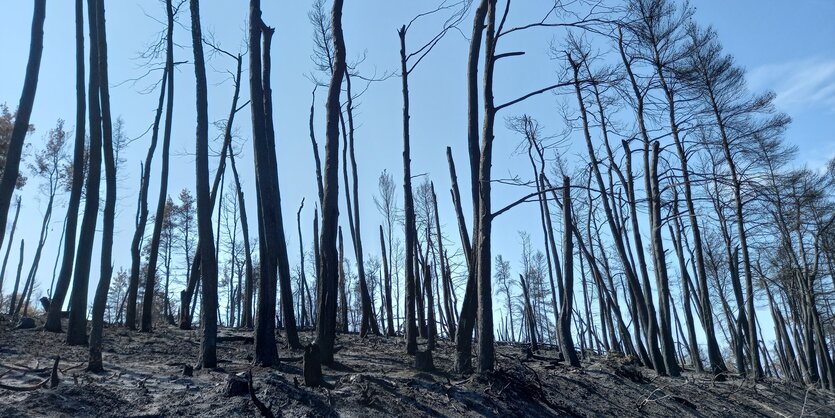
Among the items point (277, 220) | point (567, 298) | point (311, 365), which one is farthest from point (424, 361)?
point (567, 298)

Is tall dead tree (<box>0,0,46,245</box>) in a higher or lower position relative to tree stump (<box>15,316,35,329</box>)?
higher

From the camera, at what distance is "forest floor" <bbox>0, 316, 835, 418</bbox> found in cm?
721

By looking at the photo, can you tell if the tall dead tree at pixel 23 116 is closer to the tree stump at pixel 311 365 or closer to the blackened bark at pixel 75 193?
the blackened bark at pixel 75 193

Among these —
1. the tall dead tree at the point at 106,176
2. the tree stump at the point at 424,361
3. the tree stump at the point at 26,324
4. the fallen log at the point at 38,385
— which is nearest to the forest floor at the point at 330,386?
the fallen log at the point at 38,385

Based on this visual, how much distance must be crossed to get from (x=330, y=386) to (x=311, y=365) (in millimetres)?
403

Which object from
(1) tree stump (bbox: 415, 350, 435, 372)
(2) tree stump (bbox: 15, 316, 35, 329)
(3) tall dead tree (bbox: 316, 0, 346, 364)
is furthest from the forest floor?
(3) tall dead tree (bbox: 316, 0, 346, 364)

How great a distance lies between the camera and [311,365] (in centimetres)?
834

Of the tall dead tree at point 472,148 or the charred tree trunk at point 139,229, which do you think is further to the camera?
the charred tree trunk at point 139,229

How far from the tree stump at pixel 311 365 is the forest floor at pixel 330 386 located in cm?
15

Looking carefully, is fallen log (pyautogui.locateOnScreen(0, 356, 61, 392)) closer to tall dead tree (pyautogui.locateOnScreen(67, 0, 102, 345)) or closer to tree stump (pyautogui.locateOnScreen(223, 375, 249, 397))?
tree stump (pyautogui.locateOnScreen(223, 375, 249, 397))

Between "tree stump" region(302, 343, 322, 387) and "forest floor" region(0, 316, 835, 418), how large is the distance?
0.15 m

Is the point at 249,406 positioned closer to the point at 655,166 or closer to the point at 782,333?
the point at 655,166

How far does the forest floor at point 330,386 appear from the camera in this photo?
721 centimetres

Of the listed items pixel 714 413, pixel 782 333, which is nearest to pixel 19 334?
pixel 714 413
